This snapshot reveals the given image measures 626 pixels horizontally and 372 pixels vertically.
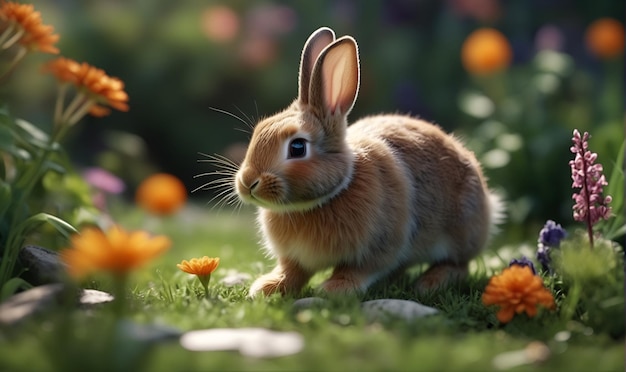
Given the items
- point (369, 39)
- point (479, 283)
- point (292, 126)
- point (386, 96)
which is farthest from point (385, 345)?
point (369, 39)

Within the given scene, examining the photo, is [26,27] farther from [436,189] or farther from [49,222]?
[436,189]

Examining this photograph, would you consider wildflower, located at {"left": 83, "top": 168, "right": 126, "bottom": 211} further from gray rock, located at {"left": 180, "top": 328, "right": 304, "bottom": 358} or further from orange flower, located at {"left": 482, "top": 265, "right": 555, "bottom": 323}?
orange flower, located at {"left": 482, "top": 265, "right": 555, "bottom": 323}

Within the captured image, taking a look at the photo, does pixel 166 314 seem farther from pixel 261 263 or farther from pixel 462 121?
pixel 462 121

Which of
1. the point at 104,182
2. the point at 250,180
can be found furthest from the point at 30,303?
the point at 104,182

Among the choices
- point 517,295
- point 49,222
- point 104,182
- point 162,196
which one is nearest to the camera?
point 517,295

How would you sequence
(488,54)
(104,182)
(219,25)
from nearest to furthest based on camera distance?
(104,182) → (488,54) → (219,25)

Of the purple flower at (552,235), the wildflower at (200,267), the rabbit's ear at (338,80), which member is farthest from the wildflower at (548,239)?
the wildflower at (200,267)
